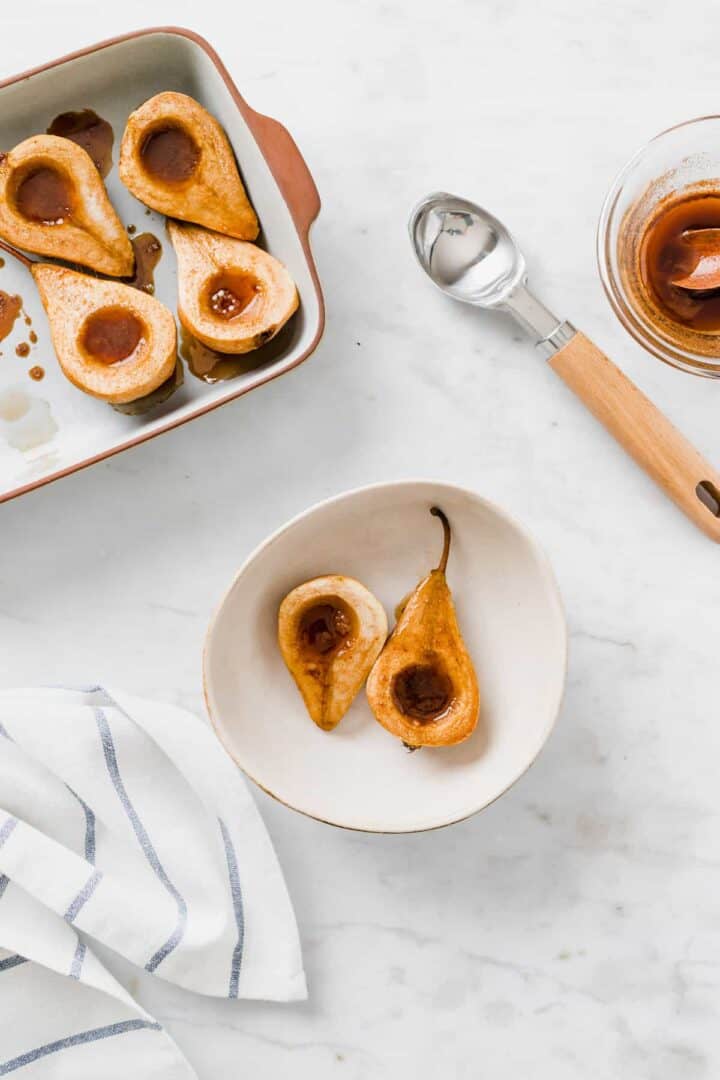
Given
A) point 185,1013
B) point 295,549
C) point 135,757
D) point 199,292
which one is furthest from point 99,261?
point 185,1013

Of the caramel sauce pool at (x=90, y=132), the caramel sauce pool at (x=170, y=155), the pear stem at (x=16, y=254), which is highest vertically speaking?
the caramel sauce pool at (x=90, y=132)

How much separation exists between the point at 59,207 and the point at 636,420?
19.9 inches

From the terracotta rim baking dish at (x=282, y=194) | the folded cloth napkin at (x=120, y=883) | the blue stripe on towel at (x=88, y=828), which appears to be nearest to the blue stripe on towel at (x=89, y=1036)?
the folded cloth napkin at (x=120, y=883)

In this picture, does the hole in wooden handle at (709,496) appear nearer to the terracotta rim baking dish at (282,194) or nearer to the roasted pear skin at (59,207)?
the terracotta rim baking dish at (282,194)

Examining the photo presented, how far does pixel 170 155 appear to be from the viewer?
32.5 inches

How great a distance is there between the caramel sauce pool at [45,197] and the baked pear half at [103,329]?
4cm

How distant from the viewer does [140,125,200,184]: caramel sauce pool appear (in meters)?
0.82

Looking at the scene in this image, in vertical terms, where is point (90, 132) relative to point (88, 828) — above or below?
above

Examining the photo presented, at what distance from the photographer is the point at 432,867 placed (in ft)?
2.78

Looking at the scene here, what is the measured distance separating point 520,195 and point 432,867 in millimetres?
573

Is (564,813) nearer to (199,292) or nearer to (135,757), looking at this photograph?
(135,757)

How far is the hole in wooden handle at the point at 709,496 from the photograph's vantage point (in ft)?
2.66

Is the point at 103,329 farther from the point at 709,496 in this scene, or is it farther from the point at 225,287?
the point at 709,496

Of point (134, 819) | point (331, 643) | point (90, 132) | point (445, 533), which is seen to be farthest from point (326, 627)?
point (90, 132)
